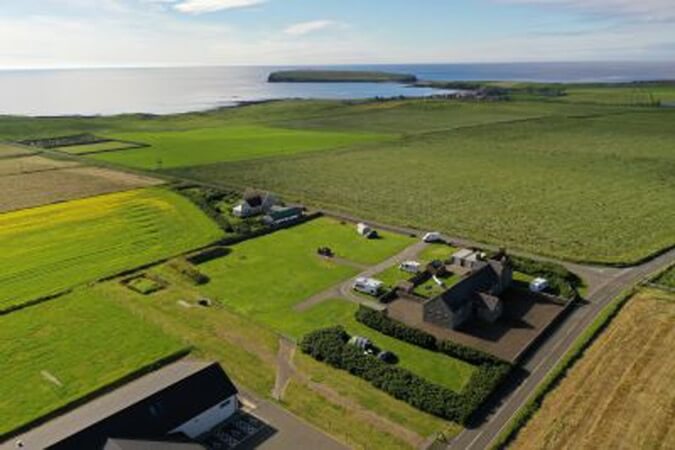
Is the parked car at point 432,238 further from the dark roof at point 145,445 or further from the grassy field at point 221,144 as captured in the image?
the grassy field at point 221,144

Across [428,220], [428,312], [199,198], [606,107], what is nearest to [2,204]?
[199,198]

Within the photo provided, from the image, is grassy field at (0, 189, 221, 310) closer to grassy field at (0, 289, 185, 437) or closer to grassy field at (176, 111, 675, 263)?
grassy field at (0, 289, 185, 437)

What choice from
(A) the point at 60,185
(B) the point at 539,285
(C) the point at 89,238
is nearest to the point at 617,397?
(B) the point at 539,285

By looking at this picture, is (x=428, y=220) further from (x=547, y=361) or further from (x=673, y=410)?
(x=673, y=410)

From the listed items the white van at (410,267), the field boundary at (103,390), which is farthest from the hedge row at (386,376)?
the white van at (410,267)

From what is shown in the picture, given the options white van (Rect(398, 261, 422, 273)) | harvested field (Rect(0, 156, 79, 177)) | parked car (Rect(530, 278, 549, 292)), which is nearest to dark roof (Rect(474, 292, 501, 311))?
parked car (Rect(530, 278, 549, 292))
